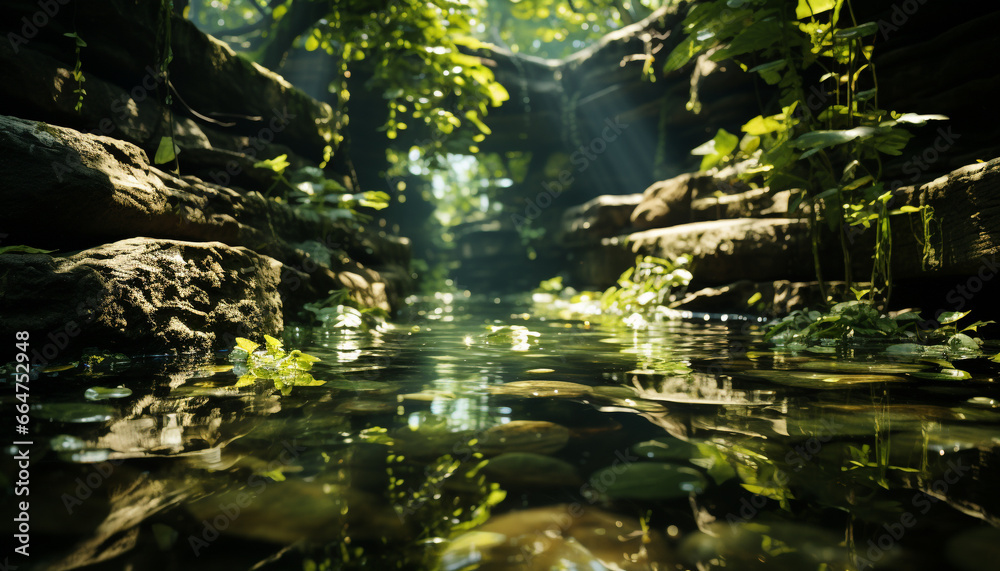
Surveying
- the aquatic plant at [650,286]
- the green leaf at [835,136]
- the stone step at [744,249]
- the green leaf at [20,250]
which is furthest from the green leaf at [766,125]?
the green leaf at [20,250]

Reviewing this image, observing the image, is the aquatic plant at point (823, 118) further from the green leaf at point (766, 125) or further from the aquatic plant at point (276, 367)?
the aquatic plant at point (276, 367)

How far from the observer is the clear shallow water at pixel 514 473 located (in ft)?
2.97

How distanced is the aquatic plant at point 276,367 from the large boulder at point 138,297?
1.71ft

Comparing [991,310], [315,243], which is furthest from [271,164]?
[991,310]

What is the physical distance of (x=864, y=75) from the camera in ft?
20.2

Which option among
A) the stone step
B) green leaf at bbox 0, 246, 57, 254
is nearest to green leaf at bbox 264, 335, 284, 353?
green leaf at bbox 0, 246, 57, 254

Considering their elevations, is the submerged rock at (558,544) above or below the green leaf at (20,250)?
below

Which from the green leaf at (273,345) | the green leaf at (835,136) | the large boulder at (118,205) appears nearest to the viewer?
the green leaf at (273,345)

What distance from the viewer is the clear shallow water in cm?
91

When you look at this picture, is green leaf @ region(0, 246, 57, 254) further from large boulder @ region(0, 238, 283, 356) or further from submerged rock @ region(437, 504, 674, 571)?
submerged rock @ region(437, 504, 674, 571)

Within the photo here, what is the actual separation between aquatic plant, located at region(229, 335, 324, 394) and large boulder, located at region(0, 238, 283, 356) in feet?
1.71

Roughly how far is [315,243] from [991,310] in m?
5.96

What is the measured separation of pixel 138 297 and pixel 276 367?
3.33 feet

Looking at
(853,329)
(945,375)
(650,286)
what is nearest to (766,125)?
(853,329)
